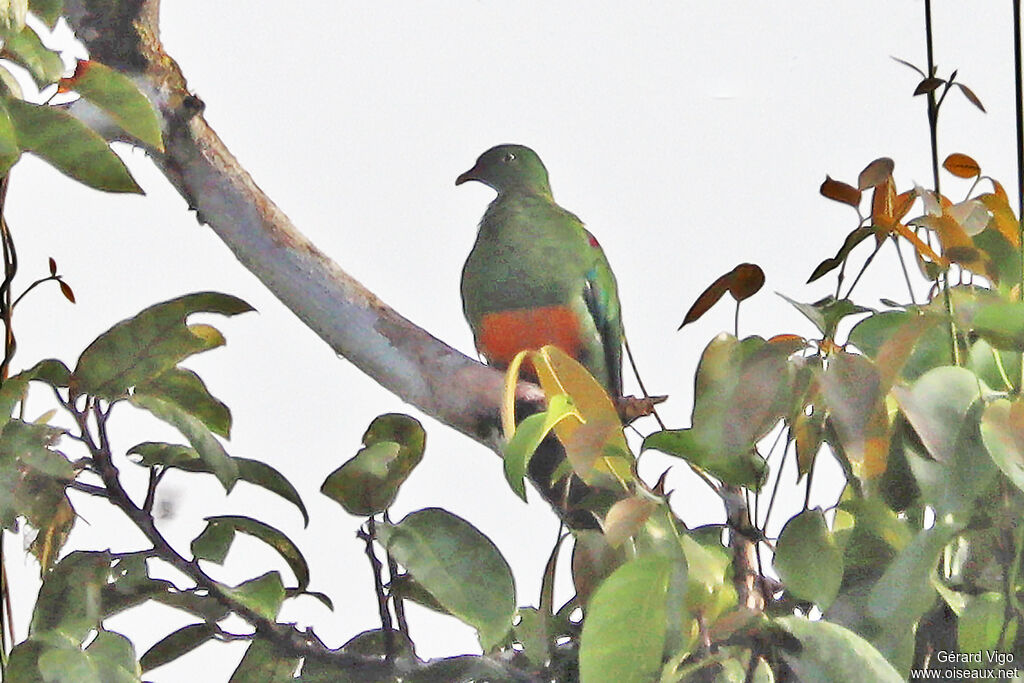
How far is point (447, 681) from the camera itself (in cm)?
75

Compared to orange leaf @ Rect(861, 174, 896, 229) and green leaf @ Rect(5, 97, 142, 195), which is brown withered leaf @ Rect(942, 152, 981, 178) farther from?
green leaf @ Rect(5, 97, 142, 195)

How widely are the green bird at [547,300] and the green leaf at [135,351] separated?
63 cm

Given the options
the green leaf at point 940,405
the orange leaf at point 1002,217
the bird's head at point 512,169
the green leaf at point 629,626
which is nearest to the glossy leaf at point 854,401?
the green leaf at point 940,405

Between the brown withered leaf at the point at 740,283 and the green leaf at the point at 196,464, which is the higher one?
the brown withered leaf at the point at 740,283

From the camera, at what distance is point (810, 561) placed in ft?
2.13

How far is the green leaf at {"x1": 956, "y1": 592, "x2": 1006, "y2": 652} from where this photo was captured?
0.63 meters

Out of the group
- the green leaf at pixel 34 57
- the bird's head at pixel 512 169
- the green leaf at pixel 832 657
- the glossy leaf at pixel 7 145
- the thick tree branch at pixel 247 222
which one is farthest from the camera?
the bird's head at pixel 512 169

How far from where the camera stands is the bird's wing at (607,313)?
1.41 meters

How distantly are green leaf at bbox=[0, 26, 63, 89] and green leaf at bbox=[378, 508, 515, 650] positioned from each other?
0.42 meters

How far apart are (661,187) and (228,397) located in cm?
67

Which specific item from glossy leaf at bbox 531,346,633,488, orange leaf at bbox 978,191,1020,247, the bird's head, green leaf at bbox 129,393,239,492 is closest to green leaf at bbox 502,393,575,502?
glossy leaf at bbox 531,346,633,488

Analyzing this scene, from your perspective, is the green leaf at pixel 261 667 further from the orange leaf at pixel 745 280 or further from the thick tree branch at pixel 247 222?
the orange leaf at pixel 745 280

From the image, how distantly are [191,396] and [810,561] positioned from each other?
19.1 inches

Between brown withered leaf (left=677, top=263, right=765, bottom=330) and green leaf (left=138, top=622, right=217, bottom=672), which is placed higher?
brown withered leaf (left=677, top=263, right=765, bottom=330)
